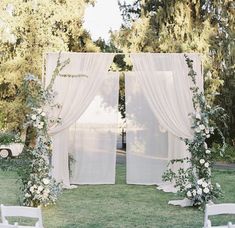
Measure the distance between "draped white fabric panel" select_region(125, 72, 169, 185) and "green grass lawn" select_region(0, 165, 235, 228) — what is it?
18.0 inches

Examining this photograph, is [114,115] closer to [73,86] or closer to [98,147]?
[98,147]

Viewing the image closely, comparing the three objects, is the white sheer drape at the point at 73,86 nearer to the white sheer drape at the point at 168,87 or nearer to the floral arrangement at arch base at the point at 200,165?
the white sheer drape at the point at 168,87

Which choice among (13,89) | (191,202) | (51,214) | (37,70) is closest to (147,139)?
(191,202)

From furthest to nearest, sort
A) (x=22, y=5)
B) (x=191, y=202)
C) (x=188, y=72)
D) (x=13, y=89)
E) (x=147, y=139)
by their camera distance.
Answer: (x=13, y=89) → (x=22, y=5) → (x=147, y=139) → (x=188, y=72) → (x=191, y=202)

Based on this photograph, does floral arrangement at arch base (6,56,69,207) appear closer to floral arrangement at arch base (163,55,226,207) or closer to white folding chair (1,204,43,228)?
floral arrangement at arch base (163,55,226,207)

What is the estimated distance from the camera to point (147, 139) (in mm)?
9906

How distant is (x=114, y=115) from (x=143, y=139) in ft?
2.80

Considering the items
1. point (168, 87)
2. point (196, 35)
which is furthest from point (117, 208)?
point (196, 35)

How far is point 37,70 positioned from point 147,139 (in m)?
5.97

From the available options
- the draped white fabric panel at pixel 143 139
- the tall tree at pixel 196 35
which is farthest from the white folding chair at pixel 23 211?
the tall tree at pixel 196 35

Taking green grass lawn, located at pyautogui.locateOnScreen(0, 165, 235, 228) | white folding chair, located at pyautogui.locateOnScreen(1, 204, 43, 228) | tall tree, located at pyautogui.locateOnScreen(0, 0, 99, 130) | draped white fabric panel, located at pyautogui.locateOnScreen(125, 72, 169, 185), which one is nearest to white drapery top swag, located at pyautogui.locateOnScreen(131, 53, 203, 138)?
green grass lawn, located at pyautogui.locateOnScreen(0, 165, 235, 228)

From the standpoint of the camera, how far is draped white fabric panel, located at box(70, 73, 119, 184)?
988 cm

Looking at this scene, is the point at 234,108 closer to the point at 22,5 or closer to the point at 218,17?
the point at 218,17

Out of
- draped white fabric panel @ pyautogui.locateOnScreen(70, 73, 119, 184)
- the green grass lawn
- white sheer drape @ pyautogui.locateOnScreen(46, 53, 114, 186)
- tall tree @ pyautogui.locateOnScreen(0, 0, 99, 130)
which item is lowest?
the green grass lawn
